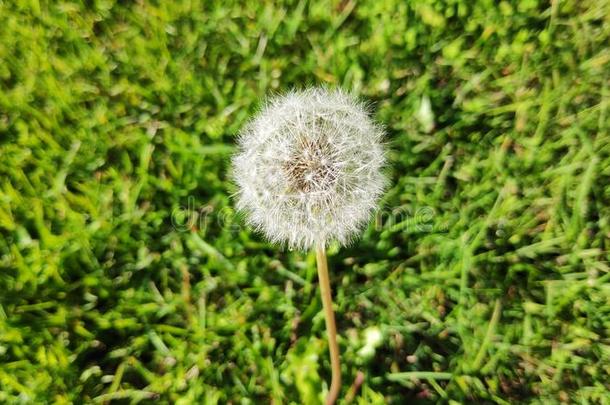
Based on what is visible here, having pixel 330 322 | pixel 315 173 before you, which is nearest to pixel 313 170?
pixel 315 173

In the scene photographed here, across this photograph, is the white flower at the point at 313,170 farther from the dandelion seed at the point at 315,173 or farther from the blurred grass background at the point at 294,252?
the blurred grass background at the point at 294,252

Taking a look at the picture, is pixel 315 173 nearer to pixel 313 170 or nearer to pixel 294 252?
pixel 313 170

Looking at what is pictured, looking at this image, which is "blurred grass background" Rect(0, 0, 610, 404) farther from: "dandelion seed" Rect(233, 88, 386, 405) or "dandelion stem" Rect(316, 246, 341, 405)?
"dandelion seed" Rect(233, 88, 386, 405)

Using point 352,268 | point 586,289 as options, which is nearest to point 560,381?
point 586,289

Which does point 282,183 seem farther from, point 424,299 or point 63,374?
point 63,374

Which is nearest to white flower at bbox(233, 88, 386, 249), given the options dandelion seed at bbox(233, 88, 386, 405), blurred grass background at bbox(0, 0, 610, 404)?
dandelion seed at bbox(233, 88, 386, 405)

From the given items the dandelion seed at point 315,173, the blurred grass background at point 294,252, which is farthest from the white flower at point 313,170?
the blurred grass background at point 294,252
